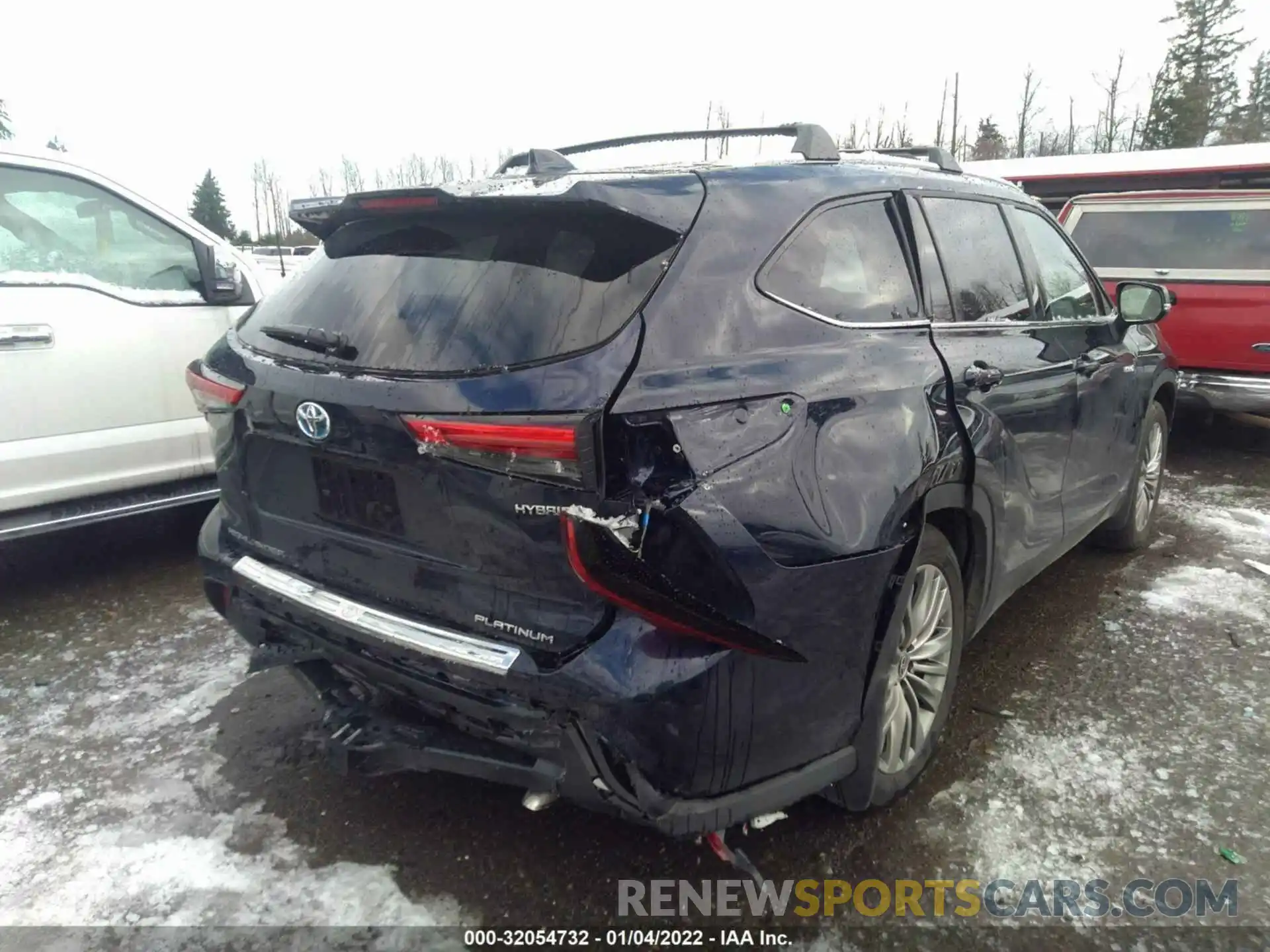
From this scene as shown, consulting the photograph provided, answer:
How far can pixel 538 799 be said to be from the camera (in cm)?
207

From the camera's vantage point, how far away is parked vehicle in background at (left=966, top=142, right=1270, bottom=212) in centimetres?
1028

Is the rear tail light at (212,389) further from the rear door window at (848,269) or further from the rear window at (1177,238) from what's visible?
the rear window at (1177,238)

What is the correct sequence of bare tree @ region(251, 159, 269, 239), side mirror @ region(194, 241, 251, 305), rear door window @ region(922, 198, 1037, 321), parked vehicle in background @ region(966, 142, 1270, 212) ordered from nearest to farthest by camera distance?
rear door window @ region(922, 198, 1037, 321) → side mirror @ region(194, 241, 251, 305) → parked vehicle in background @ region(966, 142, 1270, 212) → bare tree @ region(251, 159, 269, 239)

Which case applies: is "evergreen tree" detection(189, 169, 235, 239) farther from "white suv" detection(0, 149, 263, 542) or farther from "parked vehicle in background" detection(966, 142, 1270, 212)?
"white suv" detection(0, 149, 263, 542)

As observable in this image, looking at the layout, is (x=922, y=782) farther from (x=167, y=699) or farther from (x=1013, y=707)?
Answer: (x=167, y=699)

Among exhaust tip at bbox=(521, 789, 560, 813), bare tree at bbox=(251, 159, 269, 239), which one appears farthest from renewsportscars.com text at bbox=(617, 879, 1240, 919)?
bare tree at bbox=(251, 159, 269, 239)

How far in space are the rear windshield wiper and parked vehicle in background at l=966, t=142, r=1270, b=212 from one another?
8.92 m

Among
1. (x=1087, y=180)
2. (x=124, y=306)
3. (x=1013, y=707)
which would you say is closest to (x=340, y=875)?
(x=1013, y=707)

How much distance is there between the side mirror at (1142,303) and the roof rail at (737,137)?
1.55 m

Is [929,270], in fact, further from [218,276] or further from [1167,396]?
[218,276]

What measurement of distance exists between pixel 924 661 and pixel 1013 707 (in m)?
0.78

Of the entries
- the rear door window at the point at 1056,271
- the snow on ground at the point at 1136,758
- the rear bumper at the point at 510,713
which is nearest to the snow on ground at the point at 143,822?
the rear bumper at the point at 510,713

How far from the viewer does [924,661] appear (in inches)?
107

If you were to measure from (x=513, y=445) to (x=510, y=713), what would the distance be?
1.99 feet
